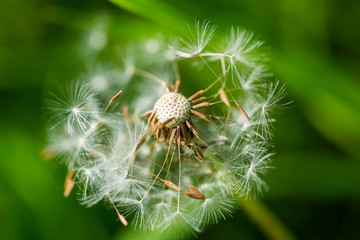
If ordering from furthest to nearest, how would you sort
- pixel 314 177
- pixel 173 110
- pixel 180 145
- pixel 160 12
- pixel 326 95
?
pixel 314 177 → pixel 326 95 → pixel 160 12 → pixel 180 145 → pixel 173 110

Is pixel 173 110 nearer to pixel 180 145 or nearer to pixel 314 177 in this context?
pixel 180 145

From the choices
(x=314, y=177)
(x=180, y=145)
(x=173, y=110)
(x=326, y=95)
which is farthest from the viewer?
(x=314, y=177)

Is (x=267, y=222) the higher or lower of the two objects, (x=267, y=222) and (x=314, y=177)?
the lower

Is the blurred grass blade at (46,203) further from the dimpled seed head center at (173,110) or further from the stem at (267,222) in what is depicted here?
the dimpled seed head center at (173,110)

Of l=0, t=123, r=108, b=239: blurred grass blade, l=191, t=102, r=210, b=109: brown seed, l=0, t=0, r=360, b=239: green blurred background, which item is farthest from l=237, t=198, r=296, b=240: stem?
l=0, t=123, r=108, b=239: blurred grass blade

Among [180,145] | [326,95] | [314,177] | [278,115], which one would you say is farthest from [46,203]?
[326,95]

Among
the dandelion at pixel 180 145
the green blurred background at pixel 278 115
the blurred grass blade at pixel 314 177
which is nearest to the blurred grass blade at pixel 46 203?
the green blurred background at pixel 278 115

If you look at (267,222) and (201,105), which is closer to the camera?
(201,105)
